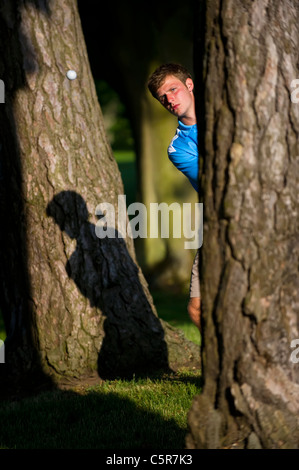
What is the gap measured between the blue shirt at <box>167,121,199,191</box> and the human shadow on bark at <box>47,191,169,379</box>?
1023mm

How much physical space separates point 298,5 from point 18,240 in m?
3.23

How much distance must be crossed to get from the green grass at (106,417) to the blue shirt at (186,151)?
1.58 m

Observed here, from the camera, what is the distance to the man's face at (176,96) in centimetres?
501

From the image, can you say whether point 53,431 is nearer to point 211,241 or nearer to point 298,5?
point 211,241

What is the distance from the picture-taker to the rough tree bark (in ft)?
10.3

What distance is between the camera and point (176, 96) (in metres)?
5.01

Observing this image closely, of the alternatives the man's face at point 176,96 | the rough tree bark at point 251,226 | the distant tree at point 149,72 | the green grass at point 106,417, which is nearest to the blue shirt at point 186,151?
the man's face at point 176,96

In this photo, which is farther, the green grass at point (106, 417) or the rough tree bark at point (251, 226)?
the green grass at point (106, 417)

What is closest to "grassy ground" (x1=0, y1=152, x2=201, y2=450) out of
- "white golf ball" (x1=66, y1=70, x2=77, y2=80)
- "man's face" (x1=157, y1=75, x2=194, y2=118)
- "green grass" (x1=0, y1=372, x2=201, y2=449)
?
"green grass" (x1=0, y1=372, x2=201, y2=449)

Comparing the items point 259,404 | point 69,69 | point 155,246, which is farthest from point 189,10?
point 259,404

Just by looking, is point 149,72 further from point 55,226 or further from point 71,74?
point 55,226

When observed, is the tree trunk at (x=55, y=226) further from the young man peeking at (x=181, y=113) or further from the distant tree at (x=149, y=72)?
the distant tree at (x=149, y=72)
